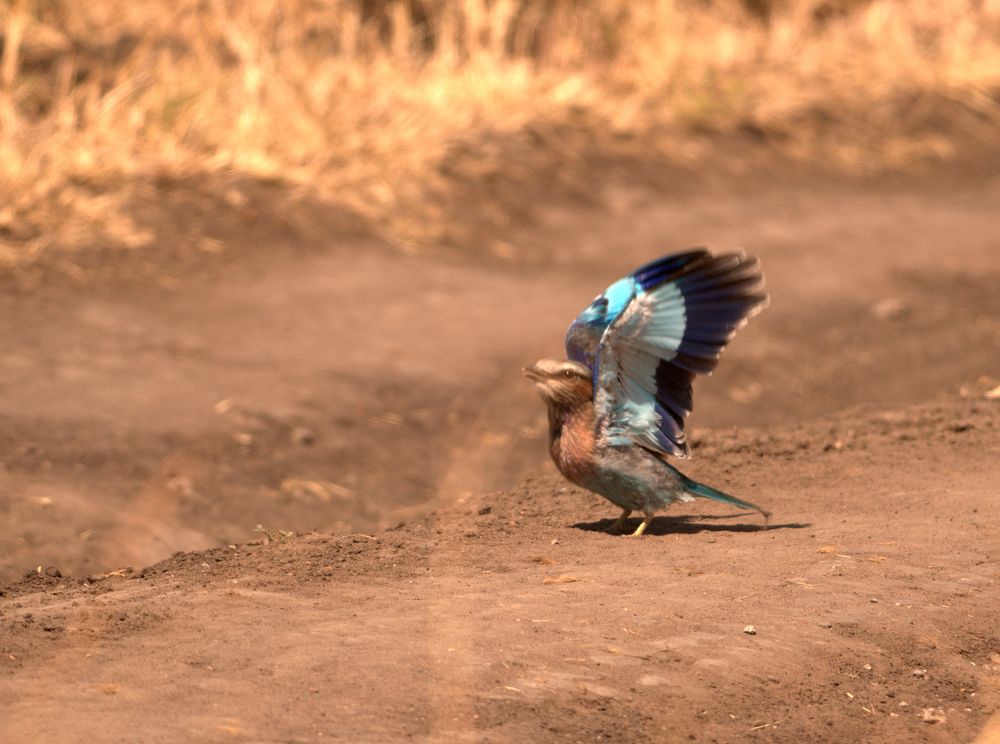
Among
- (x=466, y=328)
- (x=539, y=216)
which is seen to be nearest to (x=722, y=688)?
(x=466, y=328)

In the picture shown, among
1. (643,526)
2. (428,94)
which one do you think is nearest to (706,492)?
(643,526)

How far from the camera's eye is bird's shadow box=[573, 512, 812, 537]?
577 cm

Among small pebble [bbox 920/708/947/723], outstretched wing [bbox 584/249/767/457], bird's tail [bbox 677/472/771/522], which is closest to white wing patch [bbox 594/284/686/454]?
outstretched wing [bbox 584/249/767/457]

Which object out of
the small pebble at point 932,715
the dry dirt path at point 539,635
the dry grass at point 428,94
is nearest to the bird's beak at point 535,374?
the dry dirt path at point 539,635

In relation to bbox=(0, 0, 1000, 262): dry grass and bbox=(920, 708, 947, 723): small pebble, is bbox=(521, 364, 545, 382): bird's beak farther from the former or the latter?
bbox=(0, 0, 1000, 262): dry grass

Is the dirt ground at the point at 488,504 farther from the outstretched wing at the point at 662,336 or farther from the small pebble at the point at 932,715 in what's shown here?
the outstretched wing at the point at 662,336

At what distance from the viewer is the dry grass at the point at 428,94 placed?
9.82 meters

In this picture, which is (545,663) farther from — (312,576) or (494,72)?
(494,72)

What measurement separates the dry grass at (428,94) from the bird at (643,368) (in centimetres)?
456

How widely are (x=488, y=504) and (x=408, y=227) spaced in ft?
13.9

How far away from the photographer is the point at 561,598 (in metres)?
4.75

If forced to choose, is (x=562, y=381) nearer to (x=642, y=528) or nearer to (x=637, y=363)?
(x=637, y=363)

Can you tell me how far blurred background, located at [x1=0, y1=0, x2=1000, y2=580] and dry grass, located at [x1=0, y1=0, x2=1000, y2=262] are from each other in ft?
0.09

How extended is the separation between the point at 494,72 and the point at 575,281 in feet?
8.60
